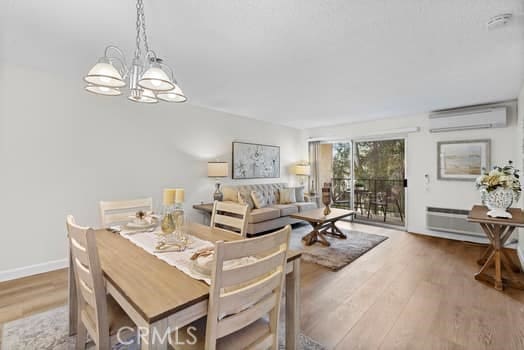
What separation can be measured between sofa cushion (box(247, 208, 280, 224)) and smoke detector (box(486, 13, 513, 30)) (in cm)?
333

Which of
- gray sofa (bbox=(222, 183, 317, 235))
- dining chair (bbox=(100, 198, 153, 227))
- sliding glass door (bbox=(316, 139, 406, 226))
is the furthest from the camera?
sliding glass door (bbox=(316, 139, 406, 226))

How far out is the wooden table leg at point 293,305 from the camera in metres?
1.35

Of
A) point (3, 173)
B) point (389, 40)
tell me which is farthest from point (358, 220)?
point (3, 173)

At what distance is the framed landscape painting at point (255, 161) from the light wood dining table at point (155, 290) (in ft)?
11.0

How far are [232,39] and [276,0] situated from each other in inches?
22.8

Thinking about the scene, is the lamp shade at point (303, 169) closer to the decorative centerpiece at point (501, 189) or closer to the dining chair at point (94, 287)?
the decorative centerpiece at point (501, 189)

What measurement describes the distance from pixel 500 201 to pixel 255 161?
12.7 feet

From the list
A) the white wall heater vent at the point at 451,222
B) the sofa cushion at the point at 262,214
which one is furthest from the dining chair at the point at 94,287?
the white wall heater vent at the point at 451,222

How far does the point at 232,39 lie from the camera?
2021 mm

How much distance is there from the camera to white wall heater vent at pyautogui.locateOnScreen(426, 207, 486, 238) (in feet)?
13.1

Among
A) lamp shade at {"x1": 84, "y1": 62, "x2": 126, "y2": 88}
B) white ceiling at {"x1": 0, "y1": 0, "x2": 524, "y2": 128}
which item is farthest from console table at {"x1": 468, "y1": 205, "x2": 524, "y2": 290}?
lamp shade at {"x1": 84, "y1": 62, "x2": 126, "y2": 88}

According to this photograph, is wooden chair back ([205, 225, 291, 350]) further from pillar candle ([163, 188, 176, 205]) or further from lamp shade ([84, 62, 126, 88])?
lamp shade ([84, 62, 126, 88])

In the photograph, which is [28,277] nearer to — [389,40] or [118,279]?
[118,279]

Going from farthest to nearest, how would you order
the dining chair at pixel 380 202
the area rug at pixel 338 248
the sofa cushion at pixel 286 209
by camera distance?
the dining chair at pixel 380 202 < the sofa cushion at pixel 286 209 < the area rug at pixel 338 248
